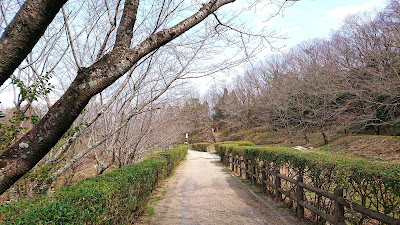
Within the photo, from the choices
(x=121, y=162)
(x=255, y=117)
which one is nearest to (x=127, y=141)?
(x=121, y=162)

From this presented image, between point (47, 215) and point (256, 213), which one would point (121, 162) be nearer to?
point (256, 213)

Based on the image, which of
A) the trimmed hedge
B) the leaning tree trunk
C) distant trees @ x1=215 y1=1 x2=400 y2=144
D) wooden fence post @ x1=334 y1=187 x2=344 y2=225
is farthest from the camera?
the trimmed hedge

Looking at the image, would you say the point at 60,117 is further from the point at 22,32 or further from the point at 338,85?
the point at 338,85

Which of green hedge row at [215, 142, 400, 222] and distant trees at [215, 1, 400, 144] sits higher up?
distant trees at [215, 1, 400, 144]

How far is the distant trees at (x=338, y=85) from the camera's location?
14.0 metres

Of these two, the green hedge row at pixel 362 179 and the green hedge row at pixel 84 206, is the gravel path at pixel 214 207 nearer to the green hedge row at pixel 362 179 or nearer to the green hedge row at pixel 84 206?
the green hedge row at pixel 84 206

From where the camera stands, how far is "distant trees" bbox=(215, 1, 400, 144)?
1399 cm

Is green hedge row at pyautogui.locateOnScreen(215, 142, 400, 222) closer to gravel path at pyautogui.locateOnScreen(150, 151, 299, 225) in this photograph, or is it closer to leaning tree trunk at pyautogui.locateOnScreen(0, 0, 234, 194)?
gravel path at pyautogui.locateOnScreen(150, 151, 299, 225)

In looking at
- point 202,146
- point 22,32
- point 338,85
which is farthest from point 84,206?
point 202,146

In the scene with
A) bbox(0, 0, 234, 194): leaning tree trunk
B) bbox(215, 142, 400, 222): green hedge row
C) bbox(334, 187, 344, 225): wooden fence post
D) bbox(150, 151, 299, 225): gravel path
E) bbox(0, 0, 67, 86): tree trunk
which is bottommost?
bbox(150, 151, 299, 225): gravel path

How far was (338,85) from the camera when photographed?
17609mm

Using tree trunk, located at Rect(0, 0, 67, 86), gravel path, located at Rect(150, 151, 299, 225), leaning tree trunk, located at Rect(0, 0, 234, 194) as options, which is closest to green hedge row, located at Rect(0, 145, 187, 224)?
leaning tree trunk, located at Rect(0, 0, 234, 194)

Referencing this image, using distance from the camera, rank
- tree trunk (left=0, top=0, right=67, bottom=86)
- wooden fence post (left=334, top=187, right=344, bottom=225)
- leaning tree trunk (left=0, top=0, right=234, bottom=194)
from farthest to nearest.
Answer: wooden fence post (left=334, top=187, right=344, bottom=225)
leaning tree trunk (left=0, top=0, right=234, bottom=194)
tree trunk (left=0, top=0, right=67, bottom=86)

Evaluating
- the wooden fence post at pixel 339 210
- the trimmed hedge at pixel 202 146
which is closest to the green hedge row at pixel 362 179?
the wooden fence post at pixel 339 210
